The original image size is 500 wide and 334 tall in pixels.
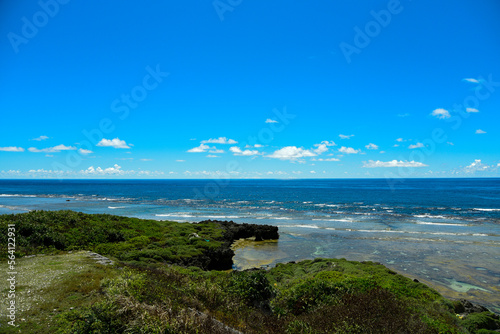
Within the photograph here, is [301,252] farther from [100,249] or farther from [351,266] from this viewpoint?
[100,249]

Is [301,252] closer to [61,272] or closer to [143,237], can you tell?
[143,237]

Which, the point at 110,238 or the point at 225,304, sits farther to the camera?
the point at 110,238

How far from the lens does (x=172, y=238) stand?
2588 cm

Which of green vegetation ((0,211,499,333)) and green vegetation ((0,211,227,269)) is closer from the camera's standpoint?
green vegetation ((0,211,499,333))

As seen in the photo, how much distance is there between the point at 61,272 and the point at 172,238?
44.1ft

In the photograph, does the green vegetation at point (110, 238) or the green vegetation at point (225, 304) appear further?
the green vegetation at point (110, 238)

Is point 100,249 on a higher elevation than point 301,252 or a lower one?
higher

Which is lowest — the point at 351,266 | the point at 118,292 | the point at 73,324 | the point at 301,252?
the point at 301,252

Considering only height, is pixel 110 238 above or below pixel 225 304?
below

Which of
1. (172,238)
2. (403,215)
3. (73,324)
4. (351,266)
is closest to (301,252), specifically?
(351,266)

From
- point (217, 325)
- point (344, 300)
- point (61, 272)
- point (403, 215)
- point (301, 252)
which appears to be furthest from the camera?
point (403, 215)

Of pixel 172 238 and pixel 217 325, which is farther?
pixel 172 238

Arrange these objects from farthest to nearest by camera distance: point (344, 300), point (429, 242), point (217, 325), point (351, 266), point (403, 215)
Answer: point (403, 215) → point (429, 242) → point (351, 266) → point (344, 300) → point (217, 325)

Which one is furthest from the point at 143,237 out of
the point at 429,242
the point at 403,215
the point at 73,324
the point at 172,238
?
the point at 403,215
